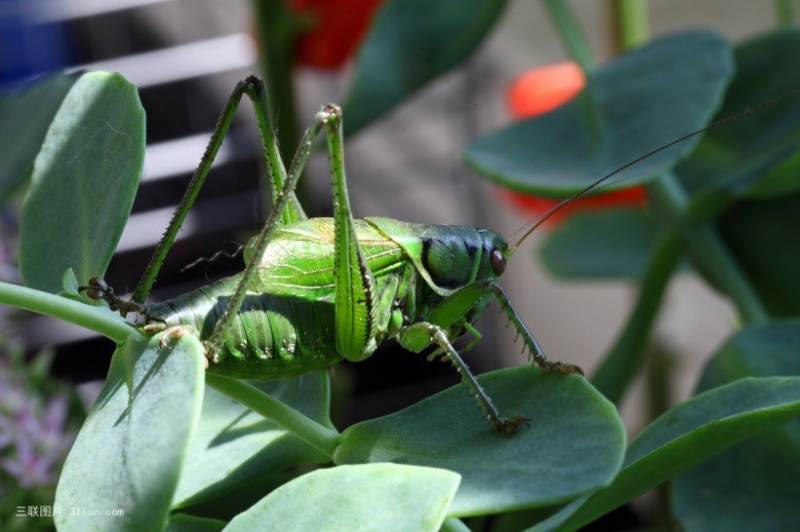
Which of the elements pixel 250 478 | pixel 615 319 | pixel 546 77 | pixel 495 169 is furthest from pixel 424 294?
pixel 615 319

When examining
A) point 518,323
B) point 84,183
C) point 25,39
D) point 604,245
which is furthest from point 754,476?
point 25,39

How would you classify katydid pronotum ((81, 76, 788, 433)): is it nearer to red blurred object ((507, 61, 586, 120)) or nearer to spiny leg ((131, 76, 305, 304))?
spiny leg ((131, 76, 305, 304))

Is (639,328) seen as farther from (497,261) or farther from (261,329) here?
(261,329)

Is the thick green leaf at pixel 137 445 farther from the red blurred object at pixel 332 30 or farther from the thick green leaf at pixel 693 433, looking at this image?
the red blurred object at pixel 332 30

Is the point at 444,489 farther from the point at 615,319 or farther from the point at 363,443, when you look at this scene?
the point at 615,319

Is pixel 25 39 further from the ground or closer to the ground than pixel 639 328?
further from the ground

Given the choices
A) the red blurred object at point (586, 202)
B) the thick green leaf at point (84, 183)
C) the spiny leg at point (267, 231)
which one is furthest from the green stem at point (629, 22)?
the thick green leaf at point (84, 183)

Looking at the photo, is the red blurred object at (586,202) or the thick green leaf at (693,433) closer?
the thick green leaf at (693,433)

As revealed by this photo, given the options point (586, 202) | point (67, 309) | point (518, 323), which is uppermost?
point (67, 309)
